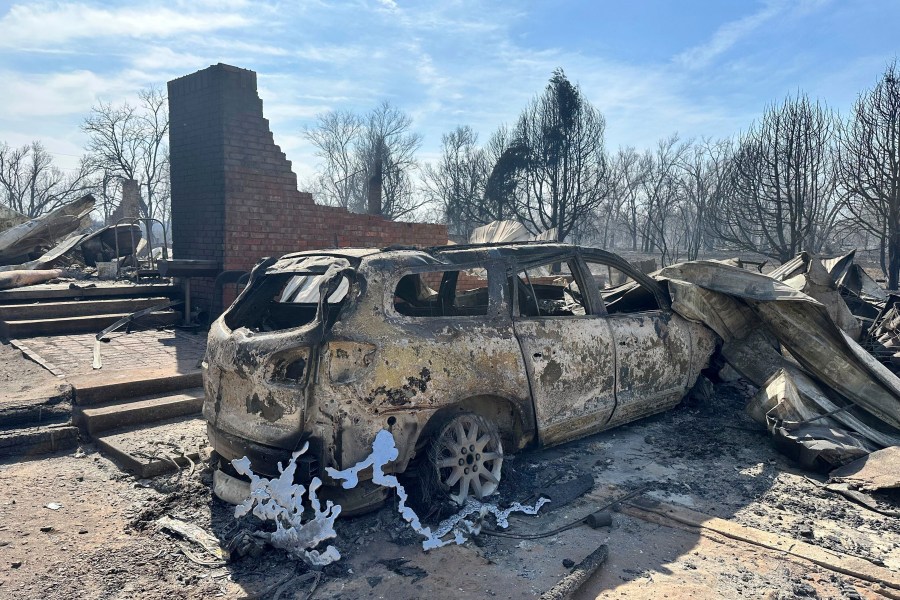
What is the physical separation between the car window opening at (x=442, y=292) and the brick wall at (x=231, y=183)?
4.46m

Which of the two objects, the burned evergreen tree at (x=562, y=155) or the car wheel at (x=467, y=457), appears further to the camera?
the burned evergreen tree at (x=562, y=155)

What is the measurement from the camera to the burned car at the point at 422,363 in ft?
10.9

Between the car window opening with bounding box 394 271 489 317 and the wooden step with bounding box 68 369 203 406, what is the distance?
108 inches

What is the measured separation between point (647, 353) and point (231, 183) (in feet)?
19.8

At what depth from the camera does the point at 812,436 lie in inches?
181

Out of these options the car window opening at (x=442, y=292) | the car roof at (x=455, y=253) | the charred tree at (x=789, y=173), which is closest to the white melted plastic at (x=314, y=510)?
the car roof at (x=455, y=253)

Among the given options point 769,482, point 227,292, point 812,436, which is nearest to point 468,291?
point 769,482

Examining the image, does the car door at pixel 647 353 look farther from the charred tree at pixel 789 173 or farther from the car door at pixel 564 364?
the charred tree at pixel 789 173

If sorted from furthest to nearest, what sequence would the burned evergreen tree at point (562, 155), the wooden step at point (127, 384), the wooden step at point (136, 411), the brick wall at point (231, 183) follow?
the burned evergreen tree at point (562, 155) < the brick wall at point (231, 183) < the wooden step at point (127, 384) < the wooden step at point (136, 411)

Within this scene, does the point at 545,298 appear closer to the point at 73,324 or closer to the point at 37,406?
the point at 37,406

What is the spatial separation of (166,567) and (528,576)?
194cm

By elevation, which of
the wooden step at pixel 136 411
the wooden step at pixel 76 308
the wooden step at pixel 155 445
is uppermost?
the wooden step at pixel 76 308

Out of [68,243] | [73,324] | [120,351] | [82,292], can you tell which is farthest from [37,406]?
[68,243]

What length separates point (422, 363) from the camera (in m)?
3.54
